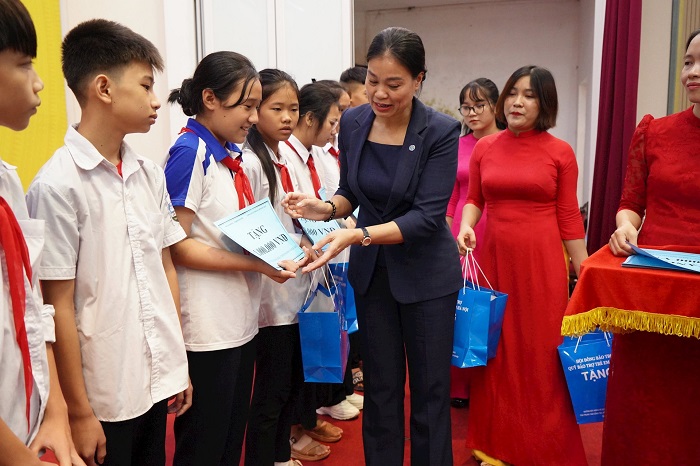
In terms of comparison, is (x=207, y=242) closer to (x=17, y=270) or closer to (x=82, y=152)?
(x=82, y=152)

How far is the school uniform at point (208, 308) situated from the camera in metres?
1.59

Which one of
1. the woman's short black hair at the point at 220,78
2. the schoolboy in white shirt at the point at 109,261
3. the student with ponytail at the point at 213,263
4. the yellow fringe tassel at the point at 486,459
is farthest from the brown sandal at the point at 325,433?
the woman's short black hair at the point at 220,78

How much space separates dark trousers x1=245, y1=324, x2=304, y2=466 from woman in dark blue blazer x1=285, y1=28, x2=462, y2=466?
34cm

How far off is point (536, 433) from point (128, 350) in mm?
1658

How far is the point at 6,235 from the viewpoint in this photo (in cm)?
90

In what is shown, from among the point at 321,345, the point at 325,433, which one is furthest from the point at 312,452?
the point at 321,345

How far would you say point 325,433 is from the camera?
263 cm

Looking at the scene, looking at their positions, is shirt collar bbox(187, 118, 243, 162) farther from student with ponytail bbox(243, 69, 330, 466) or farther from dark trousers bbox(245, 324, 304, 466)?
dark trousers bbox(245, 324, 304, 466)

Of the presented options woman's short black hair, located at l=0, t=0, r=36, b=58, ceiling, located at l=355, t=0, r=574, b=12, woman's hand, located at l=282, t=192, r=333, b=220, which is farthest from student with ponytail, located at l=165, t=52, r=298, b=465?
ceiling, located at l=355, t=0, r=574, b=12

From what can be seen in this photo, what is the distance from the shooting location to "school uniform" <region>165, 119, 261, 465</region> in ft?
5.22

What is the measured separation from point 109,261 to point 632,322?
1.28 m

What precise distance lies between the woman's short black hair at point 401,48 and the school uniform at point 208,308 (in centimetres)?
54

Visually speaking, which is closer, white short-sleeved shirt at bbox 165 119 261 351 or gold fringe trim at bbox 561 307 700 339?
gold fringe trim at bbox 561 307 700 339

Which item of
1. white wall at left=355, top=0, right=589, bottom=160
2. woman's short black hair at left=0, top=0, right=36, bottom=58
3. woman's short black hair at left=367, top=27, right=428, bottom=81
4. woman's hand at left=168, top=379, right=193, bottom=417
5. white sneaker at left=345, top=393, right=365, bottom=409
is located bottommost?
white sneaker at left=345, top=393, right=365, bottom=409
